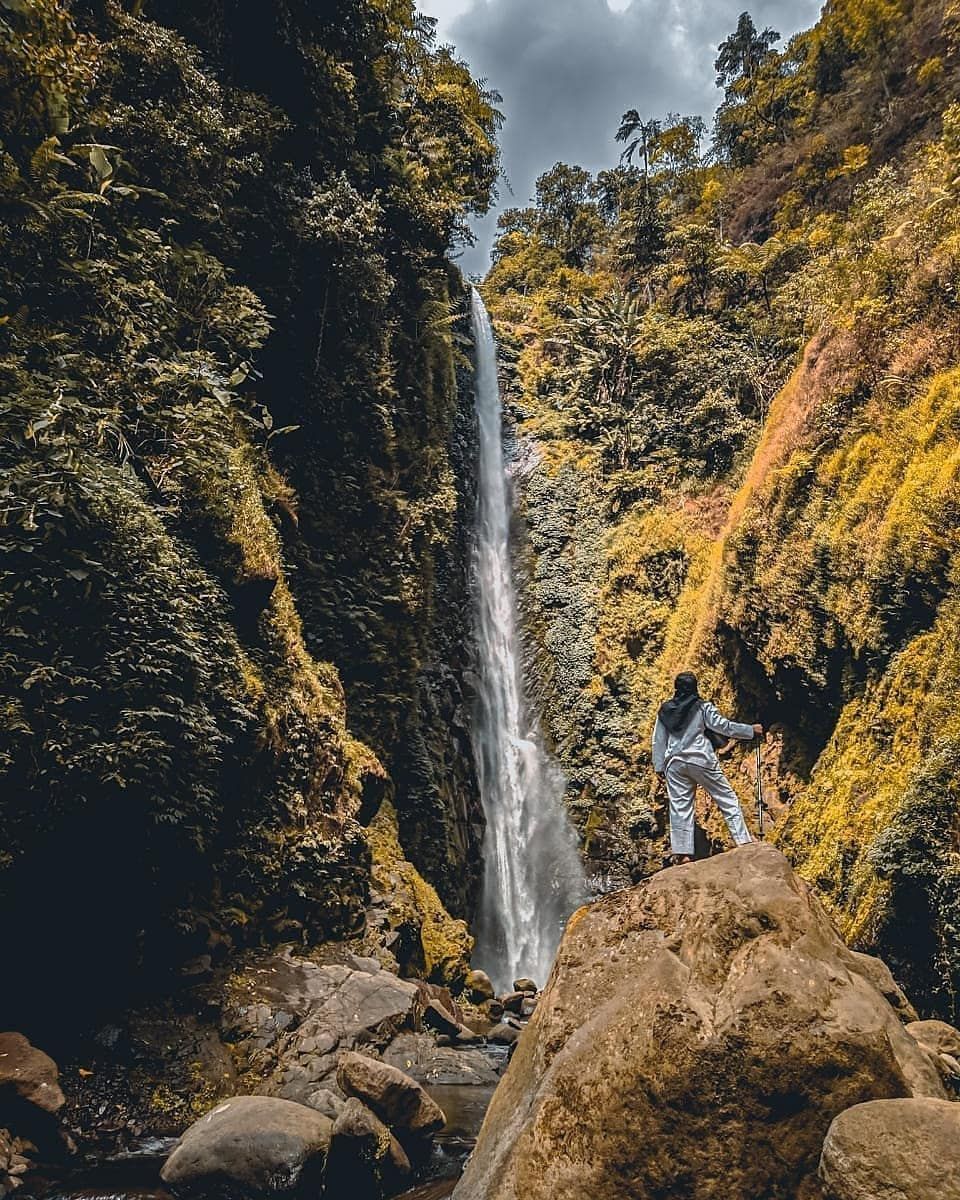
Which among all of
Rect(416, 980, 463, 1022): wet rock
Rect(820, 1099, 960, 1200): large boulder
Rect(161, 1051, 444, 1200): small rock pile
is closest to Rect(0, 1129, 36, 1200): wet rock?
Rect(161, 1051, 444, 1200): small rock pile

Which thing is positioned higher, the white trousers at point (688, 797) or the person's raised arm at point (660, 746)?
the person's raised arm at point (660, 746)

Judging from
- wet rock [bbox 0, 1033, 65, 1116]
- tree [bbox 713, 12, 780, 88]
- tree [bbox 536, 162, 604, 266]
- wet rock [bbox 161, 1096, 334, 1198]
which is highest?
tree [bbox 713, 12, 780, 88]

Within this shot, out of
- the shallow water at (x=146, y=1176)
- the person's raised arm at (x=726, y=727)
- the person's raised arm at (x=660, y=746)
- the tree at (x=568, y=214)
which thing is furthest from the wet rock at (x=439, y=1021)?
the tree at (x=568, y=214)

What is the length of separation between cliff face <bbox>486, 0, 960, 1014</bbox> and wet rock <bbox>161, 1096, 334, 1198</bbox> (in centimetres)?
477

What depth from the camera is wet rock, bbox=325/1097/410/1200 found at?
448 centimetres

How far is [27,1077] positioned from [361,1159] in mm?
2174

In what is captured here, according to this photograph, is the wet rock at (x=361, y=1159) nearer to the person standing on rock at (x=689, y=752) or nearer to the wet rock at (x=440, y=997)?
the person standing on rock at (x=689, y=752)

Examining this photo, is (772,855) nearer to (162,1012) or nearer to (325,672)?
(162,1012)

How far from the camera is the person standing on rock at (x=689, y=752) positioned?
6.25 m

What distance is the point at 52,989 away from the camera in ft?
18.9

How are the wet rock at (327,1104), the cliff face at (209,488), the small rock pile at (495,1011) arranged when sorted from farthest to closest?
the small rock pile at (495,1011) → the cliff face at (209,488) → the wet rock at (327,1104)

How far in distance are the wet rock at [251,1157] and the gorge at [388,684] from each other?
0.09ft

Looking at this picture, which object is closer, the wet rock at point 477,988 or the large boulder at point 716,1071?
the large boulder at point 716,1071

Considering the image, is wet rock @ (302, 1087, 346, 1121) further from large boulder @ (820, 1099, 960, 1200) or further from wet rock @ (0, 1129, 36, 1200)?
large boulder @ (820, 1099, 960, 1200)
